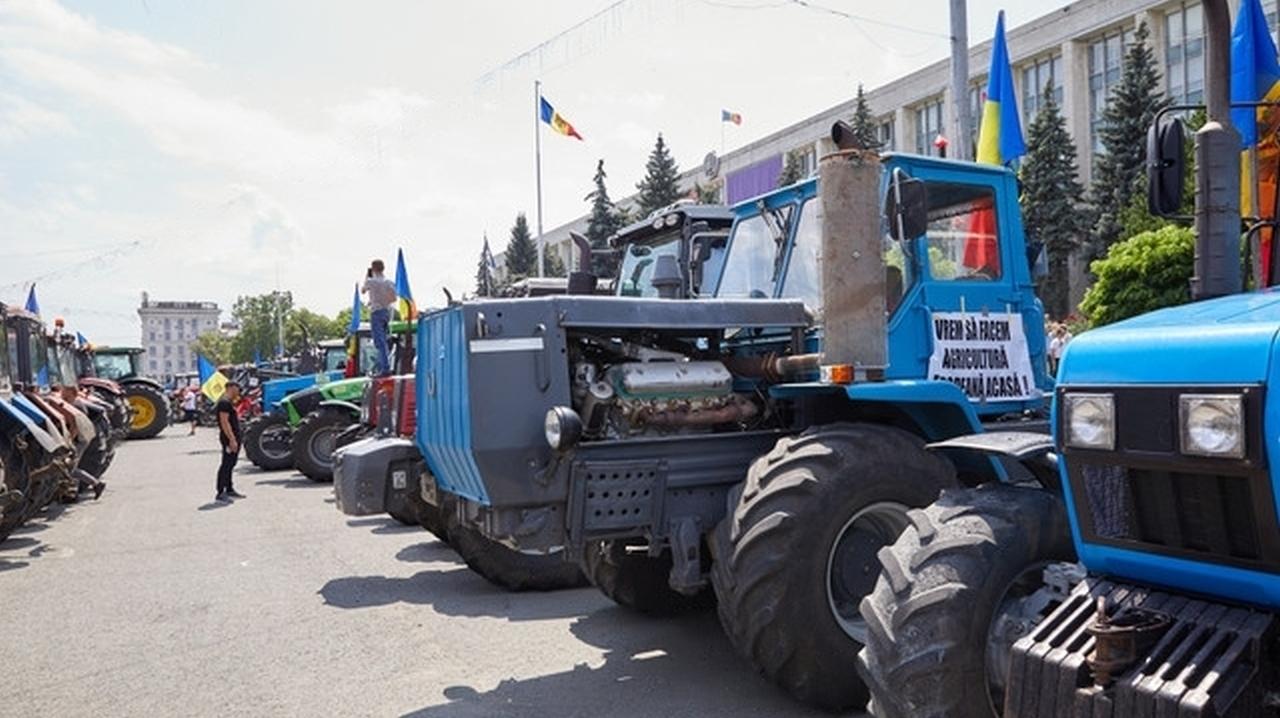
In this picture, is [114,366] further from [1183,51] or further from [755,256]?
[1183,51]

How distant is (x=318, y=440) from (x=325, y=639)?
938 cm

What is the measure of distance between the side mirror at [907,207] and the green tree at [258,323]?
88.8 metres

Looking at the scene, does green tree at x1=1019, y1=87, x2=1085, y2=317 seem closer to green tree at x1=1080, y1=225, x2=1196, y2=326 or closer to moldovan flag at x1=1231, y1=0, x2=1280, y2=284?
green tree at x1=1080, y1=225, x2=1196, y2=326

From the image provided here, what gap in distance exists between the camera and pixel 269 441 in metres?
17.4

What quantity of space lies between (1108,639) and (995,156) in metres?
8.83

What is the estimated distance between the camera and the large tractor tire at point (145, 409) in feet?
91.3

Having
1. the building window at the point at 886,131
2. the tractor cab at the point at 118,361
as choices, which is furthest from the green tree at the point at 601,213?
the tractor cab at the point at 118,361

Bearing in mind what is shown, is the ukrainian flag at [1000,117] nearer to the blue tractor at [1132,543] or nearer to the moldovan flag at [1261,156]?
the moldovan flag at [1261,156]

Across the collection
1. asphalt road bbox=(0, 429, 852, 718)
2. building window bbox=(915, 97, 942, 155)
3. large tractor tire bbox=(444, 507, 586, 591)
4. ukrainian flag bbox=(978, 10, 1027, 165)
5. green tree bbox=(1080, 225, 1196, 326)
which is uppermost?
building window bbox=(915, 97, 942, 155)

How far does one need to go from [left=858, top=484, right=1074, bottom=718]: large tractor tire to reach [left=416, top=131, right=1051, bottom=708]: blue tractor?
1.33 metres

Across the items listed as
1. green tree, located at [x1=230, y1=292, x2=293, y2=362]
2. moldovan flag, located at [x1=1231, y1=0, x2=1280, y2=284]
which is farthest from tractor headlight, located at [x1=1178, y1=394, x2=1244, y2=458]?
green tree, located at [x1=230, y1=292, x2=293, y2=362]

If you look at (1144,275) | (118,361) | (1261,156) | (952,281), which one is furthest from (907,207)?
(118,361)

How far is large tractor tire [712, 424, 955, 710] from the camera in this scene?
4.59m

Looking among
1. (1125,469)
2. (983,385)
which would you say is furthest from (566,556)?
(1125,469)
